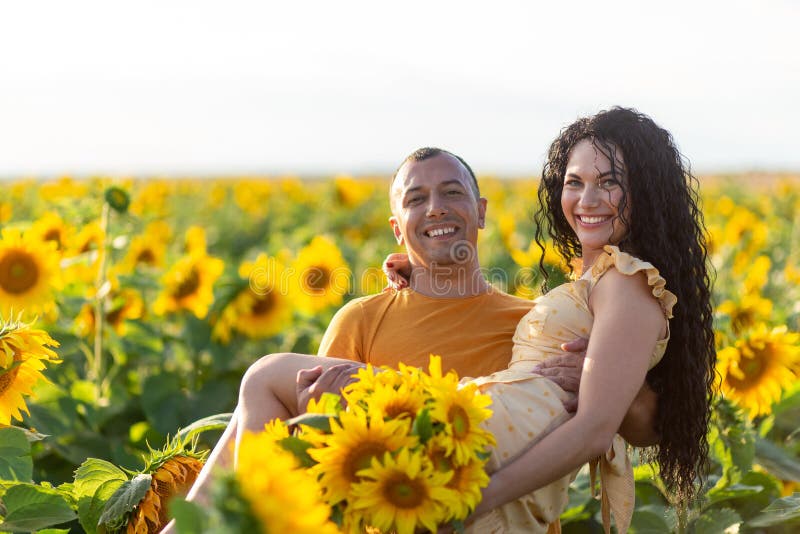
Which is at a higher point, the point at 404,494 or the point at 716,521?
the point at 404,494

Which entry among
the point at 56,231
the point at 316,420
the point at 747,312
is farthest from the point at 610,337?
the point at 56,231

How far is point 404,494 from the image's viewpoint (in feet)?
5.43

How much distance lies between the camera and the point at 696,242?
8.27 feet

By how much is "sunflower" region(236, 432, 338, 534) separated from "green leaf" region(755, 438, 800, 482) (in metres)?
2.03

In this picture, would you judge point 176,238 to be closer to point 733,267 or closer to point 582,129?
point 733,267

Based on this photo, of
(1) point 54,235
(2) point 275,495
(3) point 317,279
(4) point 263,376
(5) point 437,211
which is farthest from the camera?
(3) point 317,279

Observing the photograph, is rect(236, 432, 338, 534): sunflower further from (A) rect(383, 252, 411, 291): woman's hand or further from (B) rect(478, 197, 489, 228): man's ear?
(B) rect(478, 197, 489, 228): man's ear

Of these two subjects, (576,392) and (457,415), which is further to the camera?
(576,392)

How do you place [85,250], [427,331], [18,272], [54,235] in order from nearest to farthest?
[427,331]
[18,272]
[54,235]
[85,250]

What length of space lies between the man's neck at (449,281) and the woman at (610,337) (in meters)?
0.34

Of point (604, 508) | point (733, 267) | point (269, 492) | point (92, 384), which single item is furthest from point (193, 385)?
point (733, 267)

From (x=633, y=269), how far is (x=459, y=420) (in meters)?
0.71

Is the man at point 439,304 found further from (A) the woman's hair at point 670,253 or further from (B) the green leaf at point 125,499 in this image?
(B) the green leaf at point 125,499

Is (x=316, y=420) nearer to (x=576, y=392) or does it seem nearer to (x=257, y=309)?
(x=576, y=392)
